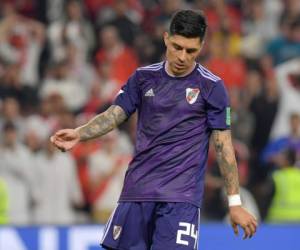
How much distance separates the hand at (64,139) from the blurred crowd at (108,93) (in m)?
4.50

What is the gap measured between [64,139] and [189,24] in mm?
1054

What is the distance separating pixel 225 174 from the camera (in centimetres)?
691

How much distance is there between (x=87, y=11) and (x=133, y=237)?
8.34 m

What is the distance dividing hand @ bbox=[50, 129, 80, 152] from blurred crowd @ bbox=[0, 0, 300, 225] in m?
4.50

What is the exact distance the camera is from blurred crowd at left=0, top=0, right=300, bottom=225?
12.0m

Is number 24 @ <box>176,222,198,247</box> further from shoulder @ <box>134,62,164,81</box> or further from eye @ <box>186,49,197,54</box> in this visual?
eye @ <box>186,49,197,54</box>

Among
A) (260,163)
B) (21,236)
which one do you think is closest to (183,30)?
(21,236)

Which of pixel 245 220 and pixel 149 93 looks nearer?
pixel 245 220

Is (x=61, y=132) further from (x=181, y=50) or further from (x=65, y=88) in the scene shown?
(x=65, y=88)

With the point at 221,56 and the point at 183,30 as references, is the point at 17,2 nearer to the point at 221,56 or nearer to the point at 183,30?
the point at 221,56

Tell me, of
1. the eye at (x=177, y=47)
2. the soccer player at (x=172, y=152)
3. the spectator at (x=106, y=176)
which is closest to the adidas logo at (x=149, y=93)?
the soccer player at (x=172, y=152)

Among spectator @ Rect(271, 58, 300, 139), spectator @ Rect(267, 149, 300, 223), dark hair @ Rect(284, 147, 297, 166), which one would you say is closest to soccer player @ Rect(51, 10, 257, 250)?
spectator @ Rect(267, 149, 300, 223)

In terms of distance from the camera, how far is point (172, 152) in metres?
6.91

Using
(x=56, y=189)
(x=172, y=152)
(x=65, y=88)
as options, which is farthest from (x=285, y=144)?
(x=172, y=152)
